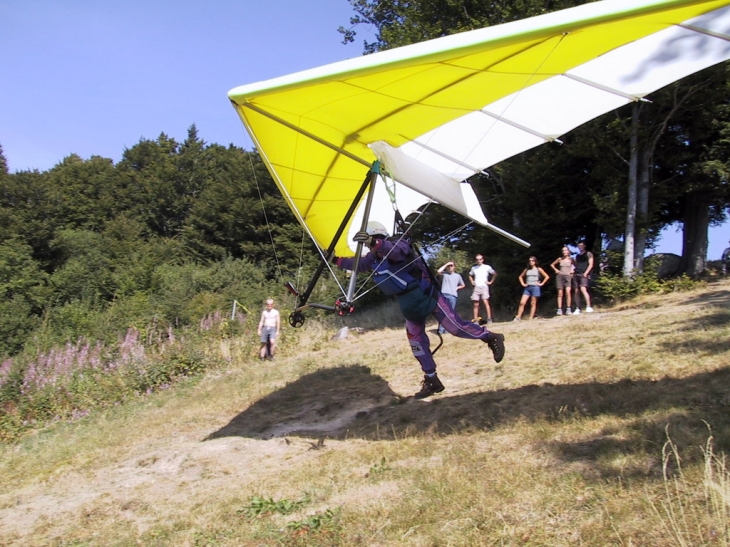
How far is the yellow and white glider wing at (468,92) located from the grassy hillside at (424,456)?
2335mm

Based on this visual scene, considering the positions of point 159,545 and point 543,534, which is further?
point 159,545

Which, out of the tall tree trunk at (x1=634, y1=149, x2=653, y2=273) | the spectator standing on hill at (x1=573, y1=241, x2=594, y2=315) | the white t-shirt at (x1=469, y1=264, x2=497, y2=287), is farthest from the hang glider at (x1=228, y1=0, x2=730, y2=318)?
the tall tree trunk at (x1=634, y1=149, x2=653, y2=273)

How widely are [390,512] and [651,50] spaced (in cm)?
405

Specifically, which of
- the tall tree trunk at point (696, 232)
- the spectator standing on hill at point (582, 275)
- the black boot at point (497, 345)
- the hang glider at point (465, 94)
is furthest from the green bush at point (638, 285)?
the black boot at point (497, 345)

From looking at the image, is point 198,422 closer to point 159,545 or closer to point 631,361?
point 159,545

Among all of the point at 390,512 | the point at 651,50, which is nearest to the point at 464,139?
the point at 651,50

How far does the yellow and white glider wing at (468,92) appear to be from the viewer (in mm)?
4113

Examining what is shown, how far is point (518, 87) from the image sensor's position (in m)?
5.22

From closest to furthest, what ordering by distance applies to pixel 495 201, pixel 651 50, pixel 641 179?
pixel 651 50 < pixel 641 179 < pixel 495 201

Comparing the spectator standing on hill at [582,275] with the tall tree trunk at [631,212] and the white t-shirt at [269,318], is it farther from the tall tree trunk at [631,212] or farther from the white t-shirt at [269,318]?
the white t-shirt at [269,318]

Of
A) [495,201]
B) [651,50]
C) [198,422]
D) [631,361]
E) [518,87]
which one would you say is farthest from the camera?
[495,201]

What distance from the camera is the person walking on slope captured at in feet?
19.6

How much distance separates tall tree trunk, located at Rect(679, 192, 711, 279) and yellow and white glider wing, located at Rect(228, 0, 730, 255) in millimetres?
10475

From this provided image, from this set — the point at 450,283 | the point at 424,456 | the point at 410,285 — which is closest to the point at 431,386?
the point at 410,285
